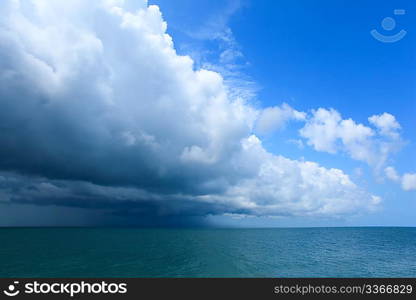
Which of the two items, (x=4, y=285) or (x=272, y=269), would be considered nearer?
(x=4, y=285)

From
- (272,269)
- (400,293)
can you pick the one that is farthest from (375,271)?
(400,293)

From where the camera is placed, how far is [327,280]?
495 inches

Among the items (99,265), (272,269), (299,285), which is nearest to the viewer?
(299,285)

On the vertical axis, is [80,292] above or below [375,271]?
above

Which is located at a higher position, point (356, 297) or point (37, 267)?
point (356, 297)

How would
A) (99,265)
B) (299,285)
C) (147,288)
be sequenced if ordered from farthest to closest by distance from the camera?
1. (99,265)
2. (299,285)
3. (147,288)

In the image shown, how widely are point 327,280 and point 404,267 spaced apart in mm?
52293

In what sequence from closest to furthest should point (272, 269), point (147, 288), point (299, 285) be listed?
point (147, 288)
point (299, 285)
point (272, 269)

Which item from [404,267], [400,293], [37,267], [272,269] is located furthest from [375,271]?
[37,267]

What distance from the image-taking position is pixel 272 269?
1689 inches

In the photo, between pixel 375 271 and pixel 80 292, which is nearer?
pixel 80 292

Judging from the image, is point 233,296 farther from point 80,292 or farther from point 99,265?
point 99,265

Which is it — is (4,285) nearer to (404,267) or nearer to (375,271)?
(375,271)

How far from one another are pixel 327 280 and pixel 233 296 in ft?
16.1
